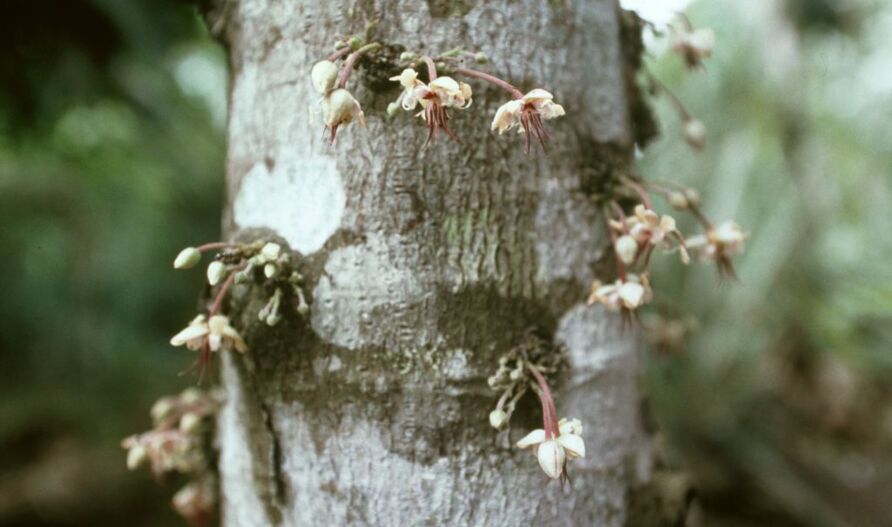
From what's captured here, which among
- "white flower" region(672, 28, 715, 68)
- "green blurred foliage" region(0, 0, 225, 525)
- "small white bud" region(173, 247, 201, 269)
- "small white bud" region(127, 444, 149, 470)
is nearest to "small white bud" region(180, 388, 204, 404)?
"small white bud" region(127, 444, 149, 470)

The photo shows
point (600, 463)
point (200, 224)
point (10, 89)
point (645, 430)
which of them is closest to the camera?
point (600, 463)

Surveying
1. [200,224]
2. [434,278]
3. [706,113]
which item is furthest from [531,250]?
[706,113]

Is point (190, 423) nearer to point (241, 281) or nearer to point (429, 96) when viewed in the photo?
point (241, 281)

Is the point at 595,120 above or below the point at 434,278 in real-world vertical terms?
above

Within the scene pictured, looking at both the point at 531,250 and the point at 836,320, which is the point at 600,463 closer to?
the point at 531,250

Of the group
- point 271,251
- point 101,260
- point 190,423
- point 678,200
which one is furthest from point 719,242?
point 101,260

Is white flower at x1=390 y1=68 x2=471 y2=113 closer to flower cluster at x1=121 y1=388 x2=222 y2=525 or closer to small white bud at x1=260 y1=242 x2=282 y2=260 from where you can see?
small white bud at x1=260 y1=242 x2=282 y2=260
